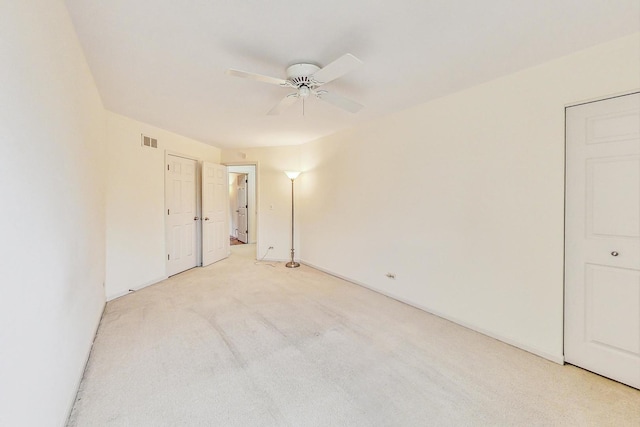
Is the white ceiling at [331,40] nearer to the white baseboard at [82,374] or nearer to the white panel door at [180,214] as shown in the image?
the white panel door at [180,214]

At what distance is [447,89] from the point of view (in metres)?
2.73

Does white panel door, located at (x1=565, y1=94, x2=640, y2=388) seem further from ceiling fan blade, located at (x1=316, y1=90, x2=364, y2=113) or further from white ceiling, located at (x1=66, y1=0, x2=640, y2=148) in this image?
ceiling fan blade, located at (x1=316, y1=90, x2=364, y2=113)

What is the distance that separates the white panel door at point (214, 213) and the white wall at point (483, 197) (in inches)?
112

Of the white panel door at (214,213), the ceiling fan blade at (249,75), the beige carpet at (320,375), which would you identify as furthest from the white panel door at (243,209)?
the ceiling fan blade at (249,75)

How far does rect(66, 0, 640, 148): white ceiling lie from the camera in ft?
5.31

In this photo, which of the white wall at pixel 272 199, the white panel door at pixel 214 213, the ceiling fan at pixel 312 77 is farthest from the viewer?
the white wall at pixel 272 199

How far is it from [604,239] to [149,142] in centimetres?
513

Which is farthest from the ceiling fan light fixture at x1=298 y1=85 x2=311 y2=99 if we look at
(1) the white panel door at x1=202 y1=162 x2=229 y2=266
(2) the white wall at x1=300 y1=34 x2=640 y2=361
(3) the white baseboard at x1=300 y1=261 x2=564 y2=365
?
(1) the white panel door at x1=202 y1=162 x2=229 y2=266

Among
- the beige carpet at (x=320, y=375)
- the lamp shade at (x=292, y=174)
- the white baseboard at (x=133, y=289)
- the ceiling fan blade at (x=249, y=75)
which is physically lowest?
the beige carpet at (x=320, y=375)

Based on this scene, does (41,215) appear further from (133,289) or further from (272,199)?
(272,199)

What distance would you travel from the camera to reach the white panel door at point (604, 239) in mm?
1886

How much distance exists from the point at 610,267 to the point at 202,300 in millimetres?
3926

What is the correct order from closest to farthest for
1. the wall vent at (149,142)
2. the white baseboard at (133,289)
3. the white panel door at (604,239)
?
1. the white panel door at (604,239)
2. the white baseboard at (133,289)
3. the wall vent at (149,142)

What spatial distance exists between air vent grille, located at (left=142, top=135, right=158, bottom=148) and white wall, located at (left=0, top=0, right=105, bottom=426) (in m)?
1.80
